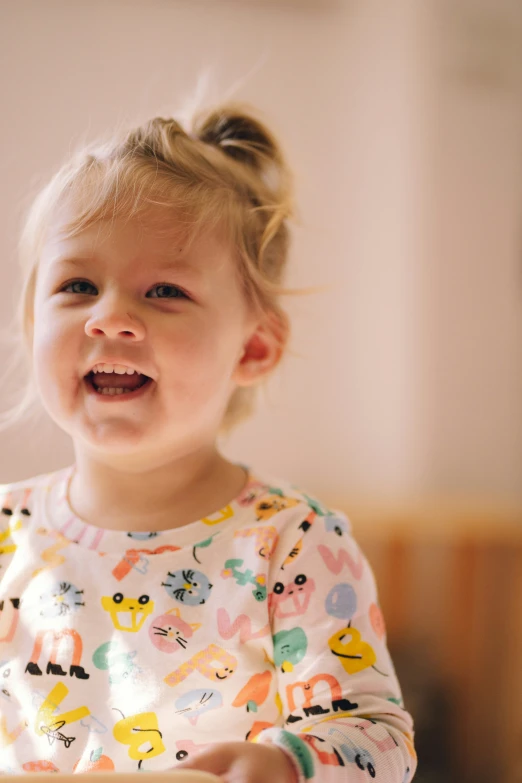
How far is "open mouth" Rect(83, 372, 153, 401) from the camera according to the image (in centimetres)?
60

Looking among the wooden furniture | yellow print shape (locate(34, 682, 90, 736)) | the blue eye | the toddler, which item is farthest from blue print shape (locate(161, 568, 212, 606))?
the wooden furniture

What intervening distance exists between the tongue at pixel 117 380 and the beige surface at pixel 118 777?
0.96 feet

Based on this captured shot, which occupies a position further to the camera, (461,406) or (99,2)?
(461,406)

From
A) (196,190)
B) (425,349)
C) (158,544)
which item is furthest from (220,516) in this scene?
(425,349)

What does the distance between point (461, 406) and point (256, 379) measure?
1.06m

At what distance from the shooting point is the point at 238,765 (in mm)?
443

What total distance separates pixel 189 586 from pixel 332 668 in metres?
0.13

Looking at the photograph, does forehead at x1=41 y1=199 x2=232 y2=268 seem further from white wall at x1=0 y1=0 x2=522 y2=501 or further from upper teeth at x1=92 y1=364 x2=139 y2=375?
white wall at x1=0 y1=0 x2=522 y2=501

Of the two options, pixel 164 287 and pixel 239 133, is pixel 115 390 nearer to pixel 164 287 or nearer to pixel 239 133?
pixel 164 287

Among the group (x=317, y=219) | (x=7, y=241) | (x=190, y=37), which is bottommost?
(x=7, y=241)

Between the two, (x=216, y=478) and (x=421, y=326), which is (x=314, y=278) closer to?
(x=421, y=326)

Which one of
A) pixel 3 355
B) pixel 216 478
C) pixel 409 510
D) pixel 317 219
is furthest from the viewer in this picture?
pixel 409 510

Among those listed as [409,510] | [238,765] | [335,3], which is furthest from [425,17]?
[238,765]

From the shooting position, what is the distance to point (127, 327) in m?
0.58
